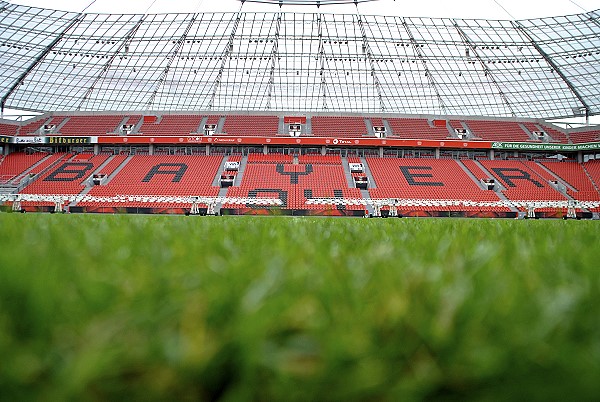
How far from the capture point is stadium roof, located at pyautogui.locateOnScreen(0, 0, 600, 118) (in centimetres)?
3578

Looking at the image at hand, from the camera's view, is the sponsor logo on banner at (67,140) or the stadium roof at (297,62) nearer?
the stadium roof at (297,62)

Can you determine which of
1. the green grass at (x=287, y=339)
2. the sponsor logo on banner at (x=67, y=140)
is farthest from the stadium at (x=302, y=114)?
the green grass at (x=287, y=339)

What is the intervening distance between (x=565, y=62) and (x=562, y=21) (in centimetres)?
595

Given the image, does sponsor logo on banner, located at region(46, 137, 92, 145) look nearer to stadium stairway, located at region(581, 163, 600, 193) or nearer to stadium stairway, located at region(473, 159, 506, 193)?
stadium stairway, located at region(473, 159, 506, 193)

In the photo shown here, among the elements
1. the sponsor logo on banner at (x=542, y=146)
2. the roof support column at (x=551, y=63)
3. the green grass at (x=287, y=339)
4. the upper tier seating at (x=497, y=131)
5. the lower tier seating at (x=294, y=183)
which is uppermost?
the roof support column at (x=551, y=63)

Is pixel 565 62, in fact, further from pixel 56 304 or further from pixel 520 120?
pixel 56 304

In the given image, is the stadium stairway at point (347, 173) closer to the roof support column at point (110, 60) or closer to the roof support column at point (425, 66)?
the roof support column at point (425, 66)

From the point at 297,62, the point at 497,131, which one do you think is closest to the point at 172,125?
the point at 297,62

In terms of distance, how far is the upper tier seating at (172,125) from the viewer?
42.0m

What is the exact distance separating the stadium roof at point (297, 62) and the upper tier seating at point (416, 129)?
2.56 m

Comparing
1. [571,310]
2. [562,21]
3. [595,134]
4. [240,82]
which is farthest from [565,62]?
[571,310]

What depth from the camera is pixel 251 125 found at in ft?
143

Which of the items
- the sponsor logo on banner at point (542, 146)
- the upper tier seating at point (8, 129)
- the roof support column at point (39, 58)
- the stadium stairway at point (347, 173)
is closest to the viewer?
the roof support column at point (39, 58)

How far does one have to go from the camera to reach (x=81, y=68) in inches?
1576
